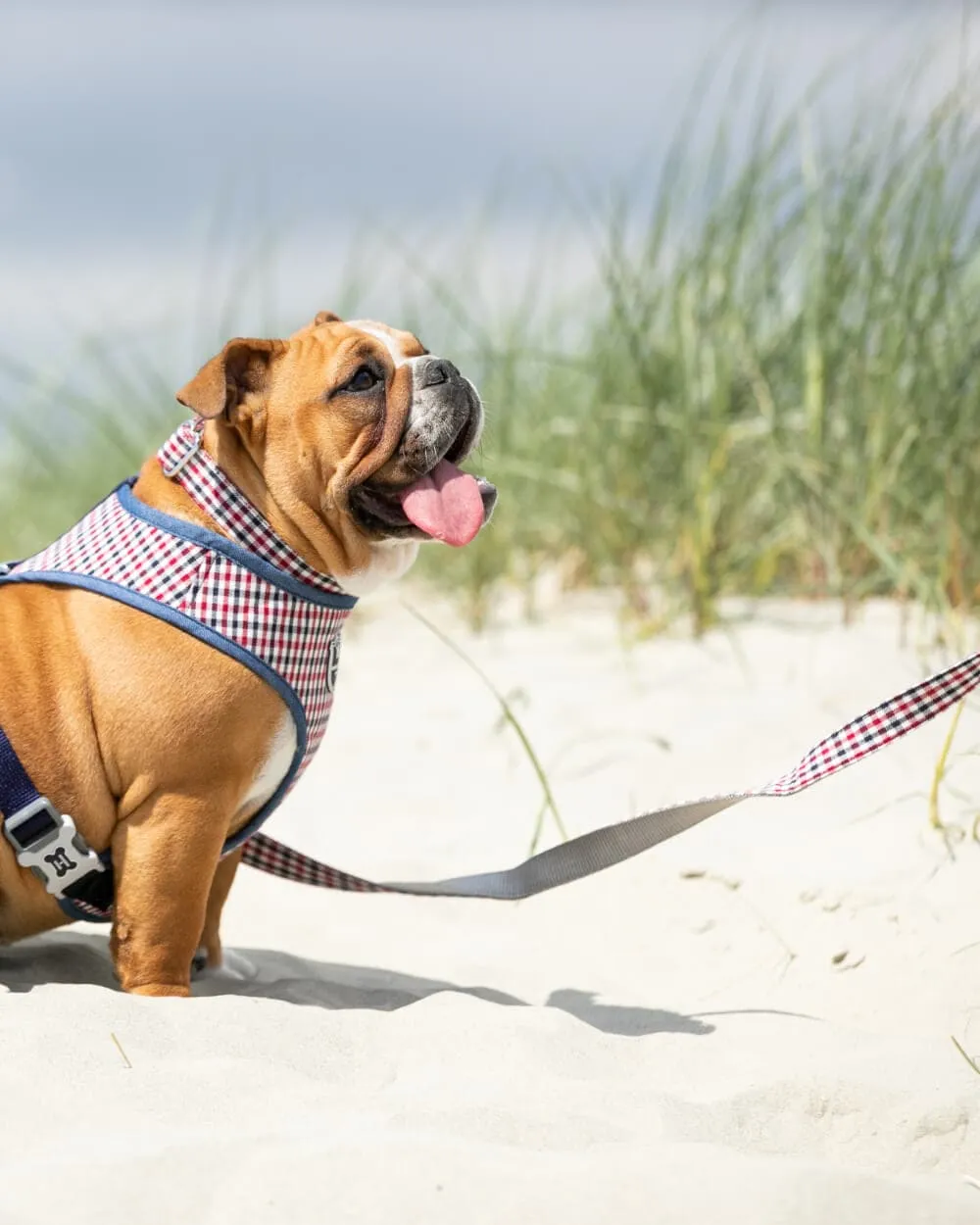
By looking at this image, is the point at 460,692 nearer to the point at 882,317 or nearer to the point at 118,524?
the point at 882,317

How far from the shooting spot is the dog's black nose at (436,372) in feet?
9.70

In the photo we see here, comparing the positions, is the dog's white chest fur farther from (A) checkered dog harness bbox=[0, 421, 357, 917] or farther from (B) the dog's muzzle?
(B) the dog's muzzle

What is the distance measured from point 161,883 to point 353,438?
36.0 inches

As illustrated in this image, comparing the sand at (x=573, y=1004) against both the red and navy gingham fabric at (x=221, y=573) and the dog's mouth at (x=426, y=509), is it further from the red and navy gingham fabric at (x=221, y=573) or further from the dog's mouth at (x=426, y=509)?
the dog's mouth at (x=426, y=509)

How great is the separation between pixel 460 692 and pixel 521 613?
1.22 metres

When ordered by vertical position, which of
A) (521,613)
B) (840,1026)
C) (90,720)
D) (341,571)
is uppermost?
(341,571)

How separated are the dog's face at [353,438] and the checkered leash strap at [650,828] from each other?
2.32 feet

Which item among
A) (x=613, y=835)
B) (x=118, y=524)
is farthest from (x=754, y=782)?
(x=118, y=524)

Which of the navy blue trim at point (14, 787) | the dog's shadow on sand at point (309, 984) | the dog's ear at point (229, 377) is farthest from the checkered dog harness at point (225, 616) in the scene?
the dog's shadow on sand at point (309, 984)

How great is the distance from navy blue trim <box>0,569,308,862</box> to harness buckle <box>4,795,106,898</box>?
390 millimetres

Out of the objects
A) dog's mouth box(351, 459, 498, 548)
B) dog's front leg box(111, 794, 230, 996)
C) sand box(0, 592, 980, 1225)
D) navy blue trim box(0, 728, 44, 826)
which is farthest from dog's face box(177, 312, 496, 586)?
sand box(0, 592, 980, 1225)

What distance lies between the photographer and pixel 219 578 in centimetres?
A: 279

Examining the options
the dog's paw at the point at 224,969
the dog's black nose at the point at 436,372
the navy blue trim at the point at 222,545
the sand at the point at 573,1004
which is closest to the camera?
the sand at the point at 573,1004

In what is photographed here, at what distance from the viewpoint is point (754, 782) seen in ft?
13.9
